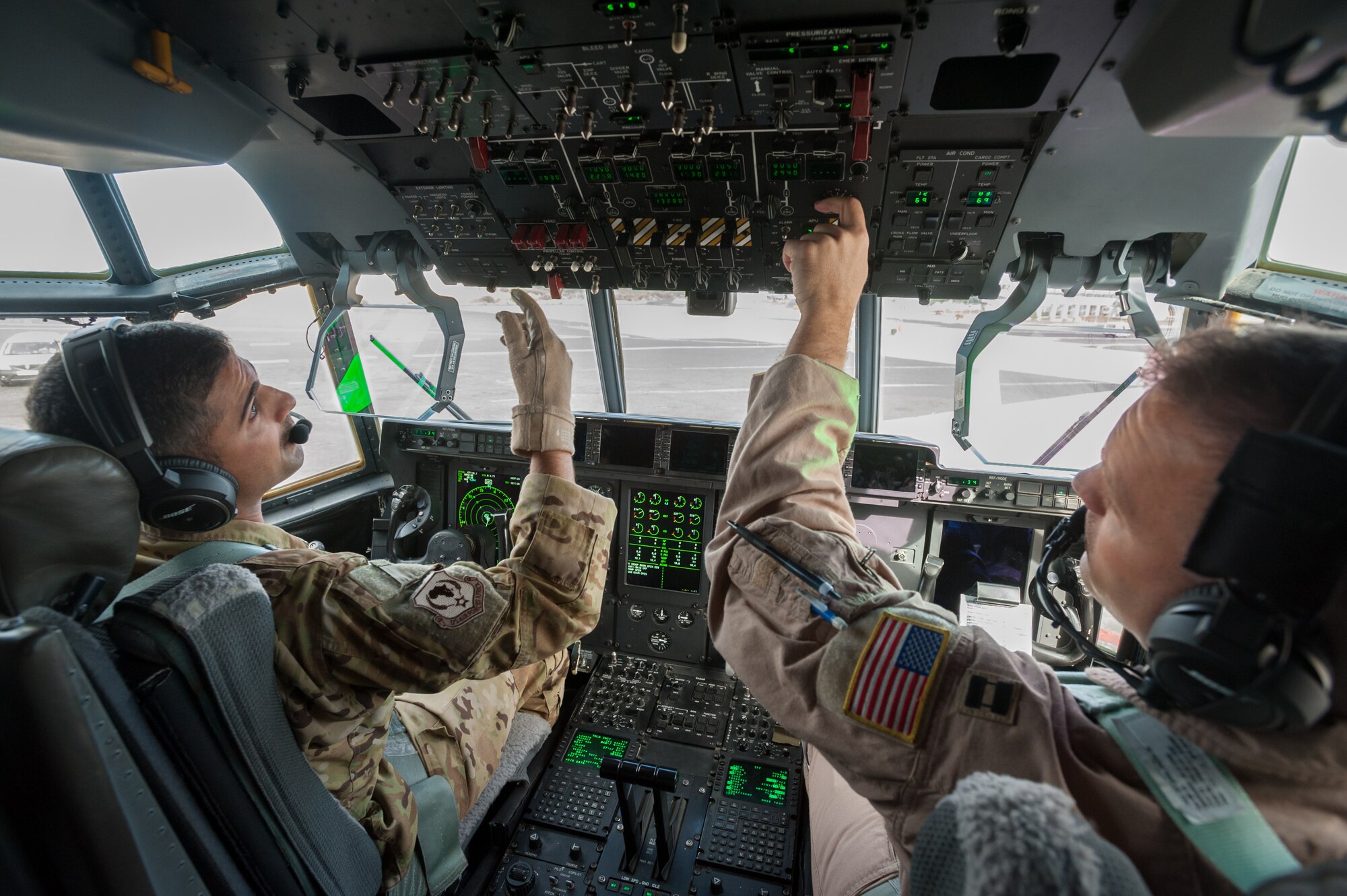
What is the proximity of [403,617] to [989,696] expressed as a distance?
0.99m

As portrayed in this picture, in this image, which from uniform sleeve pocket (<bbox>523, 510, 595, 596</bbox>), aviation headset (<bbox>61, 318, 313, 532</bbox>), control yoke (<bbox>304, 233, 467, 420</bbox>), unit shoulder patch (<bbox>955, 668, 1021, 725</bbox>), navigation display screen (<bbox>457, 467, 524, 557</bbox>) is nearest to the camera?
unit shoulder patch (<bbox>955, 668, 1021, 725</bbox>)

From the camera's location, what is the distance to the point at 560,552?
140cm

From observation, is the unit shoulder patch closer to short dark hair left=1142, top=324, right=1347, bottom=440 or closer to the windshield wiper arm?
short dark hair left=1142, top=324, right=1347, bottom=440

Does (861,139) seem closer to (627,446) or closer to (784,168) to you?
(784,168)

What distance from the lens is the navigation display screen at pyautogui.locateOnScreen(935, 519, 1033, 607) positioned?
2727 mm

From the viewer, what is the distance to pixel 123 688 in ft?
2.97

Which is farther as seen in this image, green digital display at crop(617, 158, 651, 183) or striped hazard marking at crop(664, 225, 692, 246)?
striped hazard marking at crop(664, 225, 692, 246)

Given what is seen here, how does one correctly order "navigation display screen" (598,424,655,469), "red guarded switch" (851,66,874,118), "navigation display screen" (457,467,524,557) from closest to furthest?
"red guarded switch" (851,66,874,118) < "navigation display screen" (598,424,655,469) < "navigation display screen" (457,467,524,557)

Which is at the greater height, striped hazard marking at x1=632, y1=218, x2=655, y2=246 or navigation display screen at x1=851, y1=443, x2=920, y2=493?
striped hazard marking at x1=632, y1=218, x2=655, y2=246

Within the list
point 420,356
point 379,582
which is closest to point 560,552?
point 379,582

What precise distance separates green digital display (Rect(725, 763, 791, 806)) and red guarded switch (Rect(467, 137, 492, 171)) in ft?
7.21

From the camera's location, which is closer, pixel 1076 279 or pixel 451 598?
pixel 451 598

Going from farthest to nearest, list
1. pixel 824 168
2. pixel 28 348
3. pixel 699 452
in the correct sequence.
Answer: pixel 699 452, pixel 28 348, pixel 824 168

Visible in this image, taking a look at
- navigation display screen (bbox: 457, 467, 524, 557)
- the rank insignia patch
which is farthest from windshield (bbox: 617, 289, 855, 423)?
the rank insignia patch
